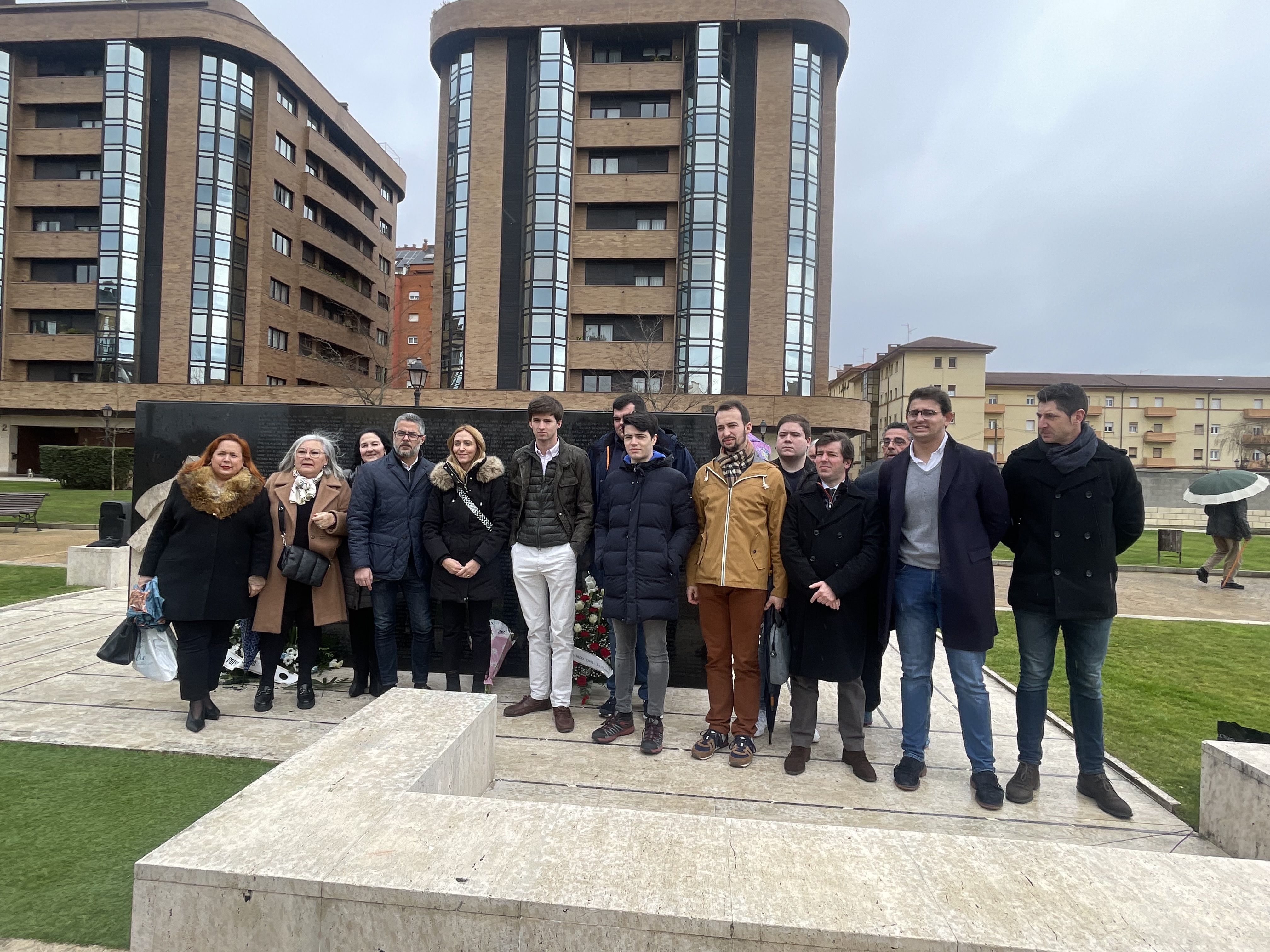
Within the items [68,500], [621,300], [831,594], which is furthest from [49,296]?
[831,594]

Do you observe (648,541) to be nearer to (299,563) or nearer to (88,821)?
(299,563)

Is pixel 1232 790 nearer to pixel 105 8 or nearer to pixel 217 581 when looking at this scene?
pixel 217 581

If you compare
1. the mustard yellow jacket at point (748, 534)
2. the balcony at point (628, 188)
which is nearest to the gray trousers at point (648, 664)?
the mustard yellow jacket at point (748, 534)

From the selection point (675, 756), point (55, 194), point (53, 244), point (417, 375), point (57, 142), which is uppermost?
point (57, 142)

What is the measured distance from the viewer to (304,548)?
16.3ft

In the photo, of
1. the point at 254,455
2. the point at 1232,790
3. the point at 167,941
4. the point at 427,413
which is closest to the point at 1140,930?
the point at 1232,790

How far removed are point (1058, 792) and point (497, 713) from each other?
3545 millimetres

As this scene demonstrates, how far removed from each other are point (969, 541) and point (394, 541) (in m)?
3.68

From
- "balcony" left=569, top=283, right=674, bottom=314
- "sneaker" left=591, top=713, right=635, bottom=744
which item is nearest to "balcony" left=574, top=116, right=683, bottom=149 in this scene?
"balcony" left=569, top=283, right=674, bottom=314

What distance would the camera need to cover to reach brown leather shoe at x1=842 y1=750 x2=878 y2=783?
4078mm

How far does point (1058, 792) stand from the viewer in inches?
157

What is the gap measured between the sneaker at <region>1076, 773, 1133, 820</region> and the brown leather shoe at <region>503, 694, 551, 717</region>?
10.9 ft

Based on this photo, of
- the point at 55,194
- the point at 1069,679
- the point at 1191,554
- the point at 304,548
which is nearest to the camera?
the point at 1069,679

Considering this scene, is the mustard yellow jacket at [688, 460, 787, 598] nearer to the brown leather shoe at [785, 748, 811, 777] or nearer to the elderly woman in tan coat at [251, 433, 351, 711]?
the brown leather shoe at [785, 748, 811, 777]
